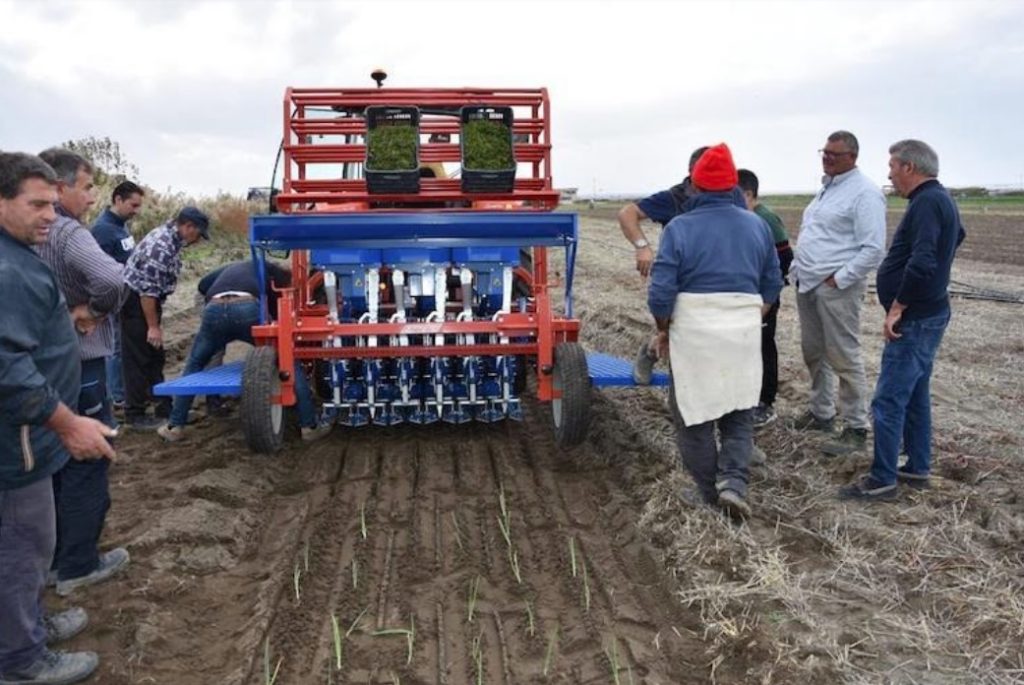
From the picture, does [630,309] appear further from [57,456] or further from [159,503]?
[57,456]

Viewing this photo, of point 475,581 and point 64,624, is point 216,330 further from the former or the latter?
point 475,581

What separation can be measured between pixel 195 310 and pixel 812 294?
8.75 meters

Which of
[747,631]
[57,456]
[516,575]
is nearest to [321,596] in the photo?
[516,575]

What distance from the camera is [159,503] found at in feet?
16.6

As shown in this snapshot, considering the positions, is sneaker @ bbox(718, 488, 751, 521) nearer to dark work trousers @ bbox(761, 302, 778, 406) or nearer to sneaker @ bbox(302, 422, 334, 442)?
dark work trousers @ bbox(761, 302, 778, 406)

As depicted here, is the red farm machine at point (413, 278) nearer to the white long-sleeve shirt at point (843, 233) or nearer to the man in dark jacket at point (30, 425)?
the white long-sleeve shirt at point (843, 233)

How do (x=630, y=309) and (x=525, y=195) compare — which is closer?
(x=525, y=195)

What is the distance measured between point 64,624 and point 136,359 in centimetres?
345

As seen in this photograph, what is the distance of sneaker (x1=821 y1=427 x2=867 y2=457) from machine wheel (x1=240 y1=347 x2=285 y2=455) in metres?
3.45

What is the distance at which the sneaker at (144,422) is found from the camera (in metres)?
6.64

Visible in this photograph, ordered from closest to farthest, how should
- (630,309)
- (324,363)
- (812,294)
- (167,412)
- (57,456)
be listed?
(57,456)
(812,294)
(324,363)
(167,412)
(630,309)

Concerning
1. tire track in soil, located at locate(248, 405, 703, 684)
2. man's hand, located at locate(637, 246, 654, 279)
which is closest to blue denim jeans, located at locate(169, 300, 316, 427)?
tire track in soil, located at locate(248, 405, 703, 684)

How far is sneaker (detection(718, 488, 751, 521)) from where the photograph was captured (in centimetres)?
450

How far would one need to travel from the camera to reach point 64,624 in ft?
11.8
